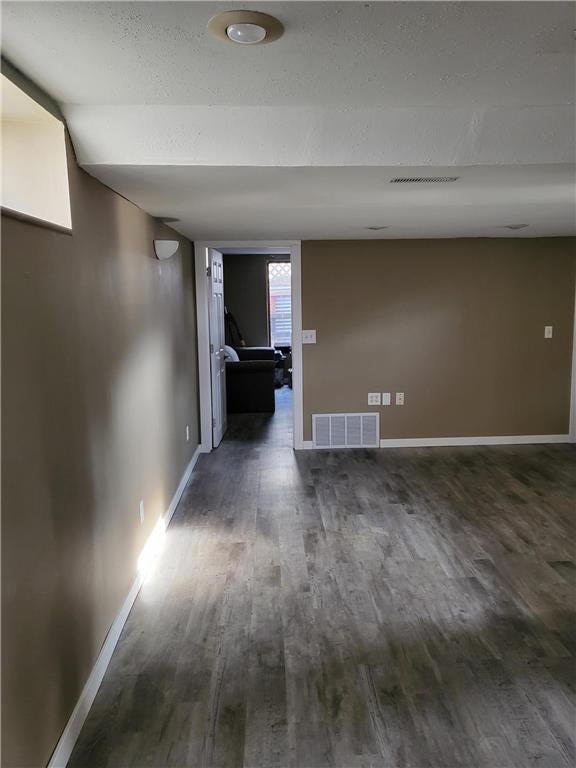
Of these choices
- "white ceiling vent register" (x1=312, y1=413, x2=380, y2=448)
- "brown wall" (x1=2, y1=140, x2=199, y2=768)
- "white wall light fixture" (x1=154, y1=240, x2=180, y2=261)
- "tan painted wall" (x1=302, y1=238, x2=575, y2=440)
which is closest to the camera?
"brown wall" (x1=2, y1=140, x2=199, y2=768)

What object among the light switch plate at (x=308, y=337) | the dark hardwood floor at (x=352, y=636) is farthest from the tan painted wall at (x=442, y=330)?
the dark hardwood floor at (x=352, y=636)

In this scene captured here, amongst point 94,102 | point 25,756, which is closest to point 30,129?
point 94,102

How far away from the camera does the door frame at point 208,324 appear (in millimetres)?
5562

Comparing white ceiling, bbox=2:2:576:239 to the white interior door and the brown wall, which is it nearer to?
the brown wall

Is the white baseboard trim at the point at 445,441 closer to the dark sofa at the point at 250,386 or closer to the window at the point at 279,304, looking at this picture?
the dark sofa at the point at 250,386

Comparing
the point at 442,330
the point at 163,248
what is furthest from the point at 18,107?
the point at 442,330

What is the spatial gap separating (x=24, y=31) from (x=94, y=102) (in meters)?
0.55

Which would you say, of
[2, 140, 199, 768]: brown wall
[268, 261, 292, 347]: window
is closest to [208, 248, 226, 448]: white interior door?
[2, 140, 199, 768]: brown wall

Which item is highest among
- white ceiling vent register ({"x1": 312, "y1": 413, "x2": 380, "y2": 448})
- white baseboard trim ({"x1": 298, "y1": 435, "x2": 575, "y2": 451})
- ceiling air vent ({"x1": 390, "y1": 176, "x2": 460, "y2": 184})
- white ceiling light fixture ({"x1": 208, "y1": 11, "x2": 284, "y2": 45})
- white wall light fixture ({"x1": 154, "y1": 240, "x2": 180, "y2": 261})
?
white ceiling light fixture ({"x1": 208, "y1": 11, "x2": 284, "y2": 45})

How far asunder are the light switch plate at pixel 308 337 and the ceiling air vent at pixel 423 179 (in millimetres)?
3095

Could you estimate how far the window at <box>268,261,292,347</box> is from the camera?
33.0 feet

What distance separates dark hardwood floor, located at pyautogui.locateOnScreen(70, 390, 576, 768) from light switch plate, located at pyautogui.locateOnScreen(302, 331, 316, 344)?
1.62 m

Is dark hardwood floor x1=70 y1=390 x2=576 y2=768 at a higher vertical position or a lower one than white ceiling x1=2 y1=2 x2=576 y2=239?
lower

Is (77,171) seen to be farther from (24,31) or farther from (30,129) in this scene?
(24,31)
